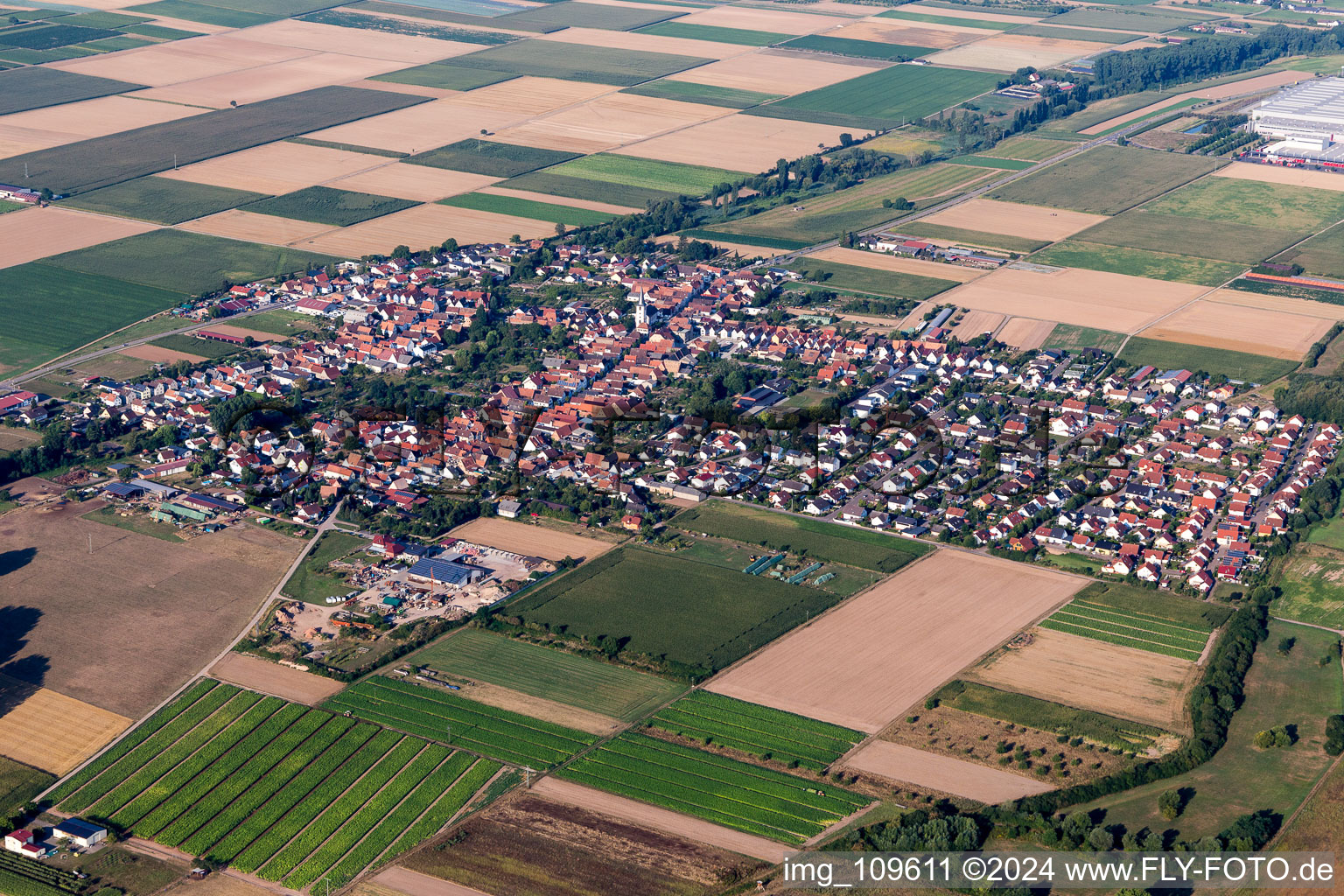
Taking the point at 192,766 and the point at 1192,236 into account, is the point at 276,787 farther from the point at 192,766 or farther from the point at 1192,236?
the point at 1192,236

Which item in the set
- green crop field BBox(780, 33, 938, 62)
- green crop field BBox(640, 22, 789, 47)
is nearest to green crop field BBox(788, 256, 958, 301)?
green crop field BBox(780, 33, 938, 62)

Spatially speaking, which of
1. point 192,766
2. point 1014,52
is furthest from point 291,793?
point 1014,52

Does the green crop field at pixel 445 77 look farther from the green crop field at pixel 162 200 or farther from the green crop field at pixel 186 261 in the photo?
the green crop field at pixel 186 261

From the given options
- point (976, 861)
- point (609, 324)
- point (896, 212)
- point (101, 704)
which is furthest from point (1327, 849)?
point (896, 212)

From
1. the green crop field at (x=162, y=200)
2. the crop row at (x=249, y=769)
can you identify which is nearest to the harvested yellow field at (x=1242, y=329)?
the crop row at (x=249, y=769)

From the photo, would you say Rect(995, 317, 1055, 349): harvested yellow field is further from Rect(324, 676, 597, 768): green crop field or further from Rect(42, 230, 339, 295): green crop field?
Rect(324, 676, 597, 768): green crop field

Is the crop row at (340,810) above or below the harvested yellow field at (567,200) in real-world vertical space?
below
